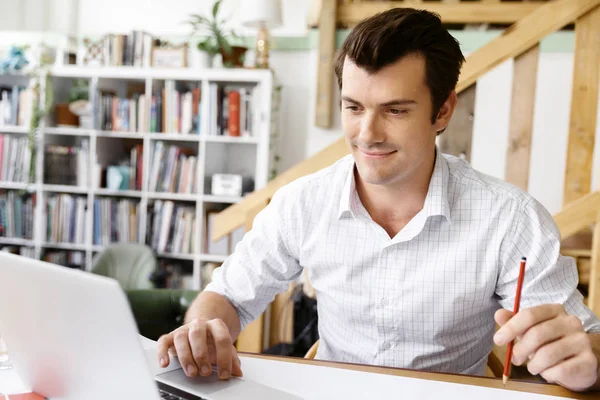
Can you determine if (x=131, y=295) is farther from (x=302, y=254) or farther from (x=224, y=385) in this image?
(x=224, y=385)

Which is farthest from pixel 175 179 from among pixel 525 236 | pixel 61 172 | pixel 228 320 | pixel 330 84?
pixel 525 236

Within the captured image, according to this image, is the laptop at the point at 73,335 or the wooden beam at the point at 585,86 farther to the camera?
the wooden beam at the point at 585,86

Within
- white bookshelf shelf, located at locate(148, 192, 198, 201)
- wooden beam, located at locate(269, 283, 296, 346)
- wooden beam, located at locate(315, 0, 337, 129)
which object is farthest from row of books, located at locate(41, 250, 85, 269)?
wooden beam, located at locate(315, 0, 337, 129)

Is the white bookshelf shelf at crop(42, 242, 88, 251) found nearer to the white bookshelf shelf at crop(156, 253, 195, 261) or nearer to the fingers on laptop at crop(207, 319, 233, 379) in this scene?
the white bookshelf shelf at crop(156, 253, 195, 261)

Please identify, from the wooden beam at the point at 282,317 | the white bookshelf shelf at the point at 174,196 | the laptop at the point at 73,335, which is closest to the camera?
the laptop at the point at 73,335

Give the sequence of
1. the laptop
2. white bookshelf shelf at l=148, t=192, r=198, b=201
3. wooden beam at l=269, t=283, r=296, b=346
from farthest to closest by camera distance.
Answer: white bookshelf shelf at l=148, t=192, r=198, b=201 → wooden beam at l=269, t=283, r=296, b=346 → the laptop

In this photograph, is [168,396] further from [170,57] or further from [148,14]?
[148,14]

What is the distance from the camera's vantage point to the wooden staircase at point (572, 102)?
2.01 m

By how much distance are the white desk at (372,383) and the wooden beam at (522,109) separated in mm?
1346

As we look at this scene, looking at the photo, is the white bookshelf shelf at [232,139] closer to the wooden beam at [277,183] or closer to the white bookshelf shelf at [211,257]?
the white bookshelf shelf at [211,257]

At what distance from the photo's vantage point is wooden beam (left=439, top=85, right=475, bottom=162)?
2.21m

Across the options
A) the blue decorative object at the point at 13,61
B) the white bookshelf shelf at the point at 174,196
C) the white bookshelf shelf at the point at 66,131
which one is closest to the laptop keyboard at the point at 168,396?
the white bookshelf shelf at the point at 174,196

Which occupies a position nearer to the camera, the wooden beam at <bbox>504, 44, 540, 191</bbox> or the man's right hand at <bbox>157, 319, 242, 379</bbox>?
the man's right hand at <bbox>157, 319, 242, 379</bbox>

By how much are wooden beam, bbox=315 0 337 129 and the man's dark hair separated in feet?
6.27
